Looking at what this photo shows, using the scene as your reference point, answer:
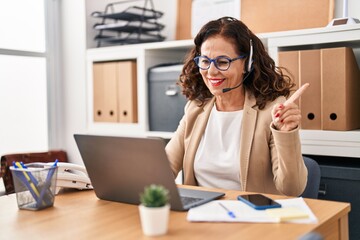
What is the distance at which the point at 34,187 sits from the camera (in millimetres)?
1296

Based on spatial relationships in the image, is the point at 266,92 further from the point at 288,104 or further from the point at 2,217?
the point at 2,217

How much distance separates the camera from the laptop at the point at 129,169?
3.80ft

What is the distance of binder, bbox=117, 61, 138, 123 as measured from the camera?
2666 millimetres

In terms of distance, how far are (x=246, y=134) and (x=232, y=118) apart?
0.13 m

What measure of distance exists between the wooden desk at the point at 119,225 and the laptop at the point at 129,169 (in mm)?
35

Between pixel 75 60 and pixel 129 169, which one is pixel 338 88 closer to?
pixel 129 169

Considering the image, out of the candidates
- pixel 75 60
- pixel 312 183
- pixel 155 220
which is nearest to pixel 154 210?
pixel 155 220

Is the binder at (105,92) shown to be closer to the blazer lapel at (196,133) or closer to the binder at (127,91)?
the binder at (127,91)

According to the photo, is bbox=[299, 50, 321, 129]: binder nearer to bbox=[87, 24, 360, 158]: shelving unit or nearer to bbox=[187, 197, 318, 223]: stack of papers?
bbox=[87, 24, 360, 158]: shelving unit

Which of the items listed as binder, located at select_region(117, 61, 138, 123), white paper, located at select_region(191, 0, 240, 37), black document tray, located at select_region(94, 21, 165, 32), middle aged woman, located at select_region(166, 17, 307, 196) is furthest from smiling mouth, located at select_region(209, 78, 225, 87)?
black document tray, located at select_region(94, 21, 165, 32)

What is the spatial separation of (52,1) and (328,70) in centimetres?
185

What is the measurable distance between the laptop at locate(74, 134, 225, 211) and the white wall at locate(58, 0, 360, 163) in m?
1.65

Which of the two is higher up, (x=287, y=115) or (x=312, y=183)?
(x=287, y=115)

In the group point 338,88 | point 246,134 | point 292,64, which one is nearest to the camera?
point 246,134
